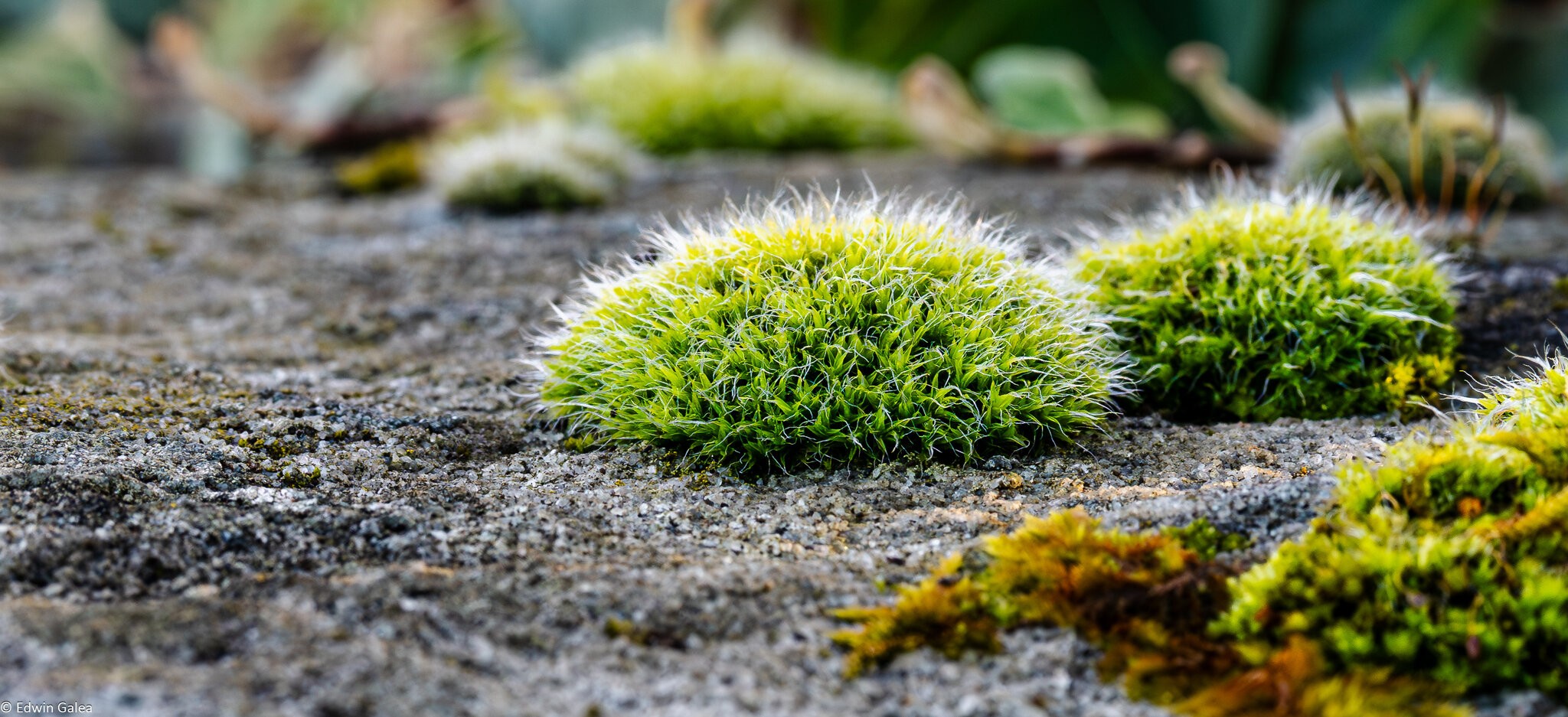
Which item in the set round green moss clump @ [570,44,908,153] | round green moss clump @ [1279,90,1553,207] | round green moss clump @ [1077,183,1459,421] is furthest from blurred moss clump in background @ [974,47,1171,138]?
round green moss clump @ [1077,183,1459,421]

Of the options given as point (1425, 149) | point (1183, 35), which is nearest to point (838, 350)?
point (1425, 149)

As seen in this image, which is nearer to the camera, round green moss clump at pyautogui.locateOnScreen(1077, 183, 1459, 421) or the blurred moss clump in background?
round green moss clump at pyautogui.locateOnScreen(1077, 183, 1459, 421)

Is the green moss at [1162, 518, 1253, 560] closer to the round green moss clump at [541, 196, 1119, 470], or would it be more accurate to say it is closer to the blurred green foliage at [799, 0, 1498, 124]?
the round green moss clump at [541, 196, 1119, 470]

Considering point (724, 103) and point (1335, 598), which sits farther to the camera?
point (724, 103)

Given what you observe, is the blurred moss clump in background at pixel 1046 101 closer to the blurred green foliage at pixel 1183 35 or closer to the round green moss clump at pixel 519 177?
the blurred green foliage at pixel 1183 35

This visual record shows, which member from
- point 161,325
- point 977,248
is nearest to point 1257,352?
point 977,248

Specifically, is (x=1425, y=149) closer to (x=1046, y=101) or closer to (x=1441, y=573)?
(x=1046, y=101)
